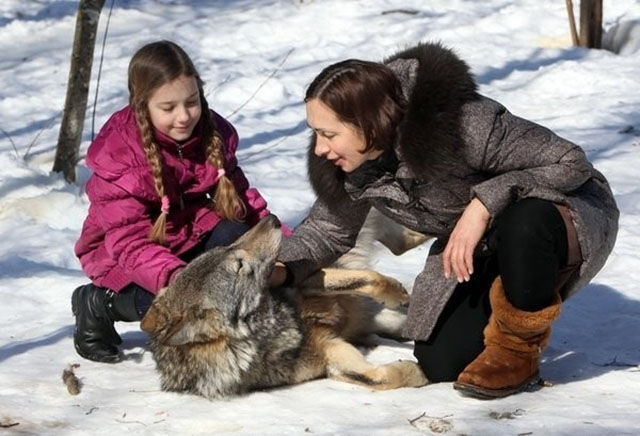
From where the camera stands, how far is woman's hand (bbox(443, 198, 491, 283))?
353 cm

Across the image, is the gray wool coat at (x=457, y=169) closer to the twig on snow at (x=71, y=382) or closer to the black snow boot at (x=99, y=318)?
the black snow boot at (x=99, y=318)

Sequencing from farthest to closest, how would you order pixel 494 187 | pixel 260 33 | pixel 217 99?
pixel 260 33 < pixel 217 99 < pixel 494 187

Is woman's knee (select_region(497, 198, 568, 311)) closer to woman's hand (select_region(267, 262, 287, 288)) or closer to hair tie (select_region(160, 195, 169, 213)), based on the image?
woman's hand (select_region(267, 262, 287, 288))

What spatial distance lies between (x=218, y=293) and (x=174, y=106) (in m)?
0.81

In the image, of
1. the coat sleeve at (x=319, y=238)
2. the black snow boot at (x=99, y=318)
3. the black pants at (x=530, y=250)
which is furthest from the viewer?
the black snow boot at (x=99, y=318)

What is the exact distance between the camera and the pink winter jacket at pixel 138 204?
4090mm

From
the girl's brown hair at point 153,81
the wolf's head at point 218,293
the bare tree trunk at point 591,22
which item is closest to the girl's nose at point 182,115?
the girl's brown hair at point 153,81

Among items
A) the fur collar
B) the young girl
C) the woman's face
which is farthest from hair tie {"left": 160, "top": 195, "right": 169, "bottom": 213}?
the fur collar

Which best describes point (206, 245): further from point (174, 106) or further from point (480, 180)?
point (480, 180)

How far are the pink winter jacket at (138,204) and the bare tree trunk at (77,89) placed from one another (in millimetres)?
2461

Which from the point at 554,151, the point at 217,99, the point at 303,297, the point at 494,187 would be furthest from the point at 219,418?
the point at 217,99

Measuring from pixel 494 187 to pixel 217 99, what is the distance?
5.59 m

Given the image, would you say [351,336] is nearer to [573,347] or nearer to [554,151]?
[573,347]

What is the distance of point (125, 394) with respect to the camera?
12.9 feet
